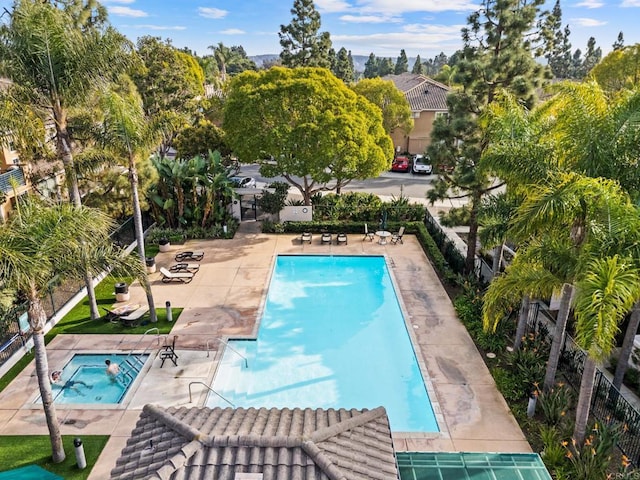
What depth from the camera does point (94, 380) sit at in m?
13.5

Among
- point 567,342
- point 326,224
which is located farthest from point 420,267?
point 567,342

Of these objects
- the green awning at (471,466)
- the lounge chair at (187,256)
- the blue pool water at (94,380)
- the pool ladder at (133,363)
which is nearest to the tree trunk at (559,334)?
the green awning at (471,466)

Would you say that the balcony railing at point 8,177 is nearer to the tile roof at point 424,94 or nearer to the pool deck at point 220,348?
the pool deck at point 220,348

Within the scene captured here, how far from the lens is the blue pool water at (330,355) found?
1320cm

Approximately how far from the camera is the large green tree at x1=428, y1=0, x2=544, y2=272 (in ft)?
54.9

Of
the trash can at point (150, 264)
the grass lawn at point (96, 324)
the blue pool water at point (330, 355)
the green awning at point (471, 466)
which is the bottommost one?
the blue pool water at point (330, 355)

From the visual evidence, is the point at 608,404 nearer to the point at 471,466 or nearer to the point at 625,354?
the point at 625,354

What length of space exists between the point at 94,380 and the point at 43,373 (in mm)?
4174

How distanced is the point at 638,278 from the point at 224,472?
724 centimetres

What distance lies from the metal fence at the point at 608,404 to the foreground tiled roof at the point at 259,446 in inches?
234

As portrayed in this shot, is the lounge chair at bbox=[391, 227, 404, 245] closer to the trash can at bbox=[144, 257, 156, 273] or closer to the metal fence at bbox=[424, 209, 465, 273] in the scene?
the metal fence at bbox=[424, 209, 465, 273]

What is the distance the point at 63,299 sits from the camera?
17141 mm

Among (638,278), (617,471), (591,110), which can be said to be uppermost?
(591,110)

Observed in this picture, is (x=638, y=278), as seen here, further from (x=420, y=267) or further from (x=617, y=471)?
(x=420, y=267)
